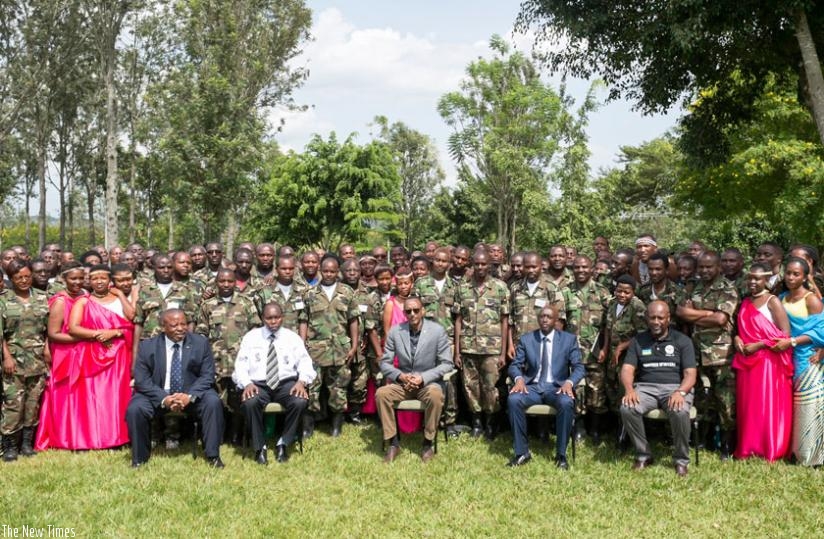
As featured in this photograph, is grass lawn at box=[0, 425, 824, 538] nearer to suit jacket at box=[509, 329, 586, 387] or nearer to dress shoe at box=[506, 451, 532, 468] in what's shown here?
dress shoe at box=[506, 451, 532, 468]

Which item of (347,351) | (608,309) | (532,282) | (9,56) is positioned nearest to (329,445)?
(347,351)

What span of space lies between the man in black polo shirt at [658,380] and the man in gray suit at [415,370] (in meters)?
1.82

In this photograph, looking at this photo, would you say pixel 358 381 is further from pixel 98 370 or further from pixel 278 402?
pixel 98 370

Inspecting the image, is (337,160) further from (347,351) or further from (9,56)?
(347,351)

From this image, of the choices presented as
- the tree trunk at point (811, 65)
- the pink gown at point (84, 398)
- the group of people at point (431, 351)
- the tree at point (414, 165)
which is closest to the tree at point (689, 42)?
the tree trunk at point (811, 65)

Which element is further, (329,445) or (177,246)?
(177,246)

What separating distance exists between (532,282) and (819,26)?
6043 mm

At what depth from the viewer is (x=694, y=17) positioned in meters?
8.27

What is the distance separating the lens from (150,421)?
640 cm

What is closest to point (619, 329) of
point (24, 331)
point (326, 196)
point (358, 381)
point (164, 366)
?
point (358, 381)

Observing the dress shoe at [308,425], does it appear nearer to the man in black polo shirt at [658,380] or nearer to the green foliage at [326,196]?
the man in black polo shirt at [658,380]

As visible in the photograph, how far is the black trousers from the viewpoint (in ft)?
21.0

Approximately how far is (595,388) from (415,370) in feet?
6.33

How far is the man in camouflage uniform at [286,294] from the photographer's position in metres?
7.34
